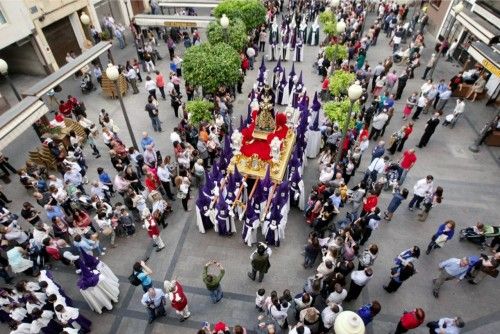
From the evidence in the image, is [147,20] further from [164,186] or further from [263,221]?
[263,221]

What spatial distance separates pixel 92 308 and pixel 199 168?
16.8 ft

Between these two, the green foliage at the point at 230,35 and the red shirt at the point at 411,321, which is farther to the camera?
the green foliage at the point at 230,35

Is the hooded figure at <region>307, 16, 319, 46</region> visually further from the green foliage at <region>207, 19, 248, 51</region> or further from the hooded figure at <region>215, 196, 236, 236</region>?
the hooded figure at <region>215, 196, 236, 236</region>

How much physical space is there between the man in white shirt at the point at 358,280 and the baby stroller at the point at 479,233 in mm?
4125

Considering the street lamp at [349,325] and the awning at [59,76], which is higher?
the street lamp at [349,325]

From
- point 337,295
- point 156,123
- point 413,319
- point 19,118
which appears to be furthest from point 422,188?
point 19,118

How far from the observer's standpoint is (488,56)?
1372cm

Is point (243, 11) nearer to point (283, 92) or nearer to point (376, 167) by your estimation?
point (283, 92)

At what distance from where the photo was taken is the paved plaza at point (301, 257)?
823cm

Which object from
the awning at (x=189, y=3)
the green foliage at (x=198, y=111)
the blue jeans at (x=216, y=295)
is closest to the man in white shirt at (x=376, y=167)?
the green foliage at (x=198, y=111)

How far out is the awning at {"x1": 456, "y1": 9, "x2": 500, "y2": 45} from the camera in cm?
1545

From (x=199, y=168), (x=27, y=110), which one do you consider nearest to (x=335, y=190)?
(x=199, y=168)

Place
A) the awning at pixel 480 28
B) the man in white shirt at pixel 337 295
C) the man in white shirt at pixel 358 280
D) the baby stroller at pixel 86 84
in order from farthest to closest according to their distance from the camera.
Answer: the baby stroller at pixel 86 84, the awning at pixel 480 28, the man in white shirt at pixel 358 280, the man in white shirt at pixel 337 295

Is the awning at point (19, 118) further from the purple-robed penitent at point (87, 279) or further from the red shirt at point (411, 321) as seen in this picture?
the red shirt at point (411, 321)
